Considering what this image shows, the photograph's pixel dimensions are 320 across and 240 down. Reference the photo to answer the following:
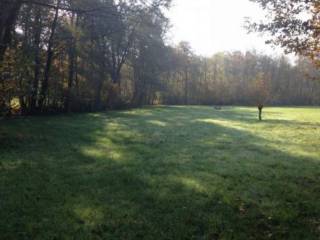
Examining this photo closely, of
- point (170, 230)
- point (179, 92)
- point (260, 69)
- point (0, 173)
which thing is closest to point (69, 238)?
point (170, 230)

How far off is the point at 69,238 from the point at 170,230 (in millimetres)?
1762

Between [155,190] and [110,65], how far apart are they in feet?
127

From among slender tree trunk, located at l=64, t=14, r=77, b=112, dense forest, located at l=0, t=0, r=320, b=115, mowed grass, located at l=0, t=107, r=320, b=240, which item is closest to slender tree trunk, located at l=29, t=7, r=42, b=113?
dense forest, located at l=0, t=0, r=320, b=115

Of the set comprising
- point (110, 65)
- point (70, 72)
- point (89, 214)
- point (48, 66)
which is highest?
point (110, 65)

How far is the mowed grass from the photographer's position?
603 cm

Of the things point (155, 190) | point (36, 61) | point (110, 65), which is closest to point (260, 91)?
point (36, 61)

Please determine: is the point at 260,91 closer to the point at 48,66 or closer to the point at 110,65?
the point at 48,66

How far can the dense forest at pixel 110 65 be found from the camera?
14.4 meters

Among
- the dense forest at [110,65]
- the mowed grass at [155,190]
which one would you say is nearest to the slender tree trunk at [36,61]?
the dense forest at [110,65]

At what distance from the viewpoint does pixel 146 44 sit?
173 ft

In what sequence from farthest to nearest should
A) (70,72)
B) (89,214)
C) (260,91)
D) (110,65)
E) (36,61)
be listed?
(110,65) → (70,72) → (260,91) → (36,61) → (89,214)

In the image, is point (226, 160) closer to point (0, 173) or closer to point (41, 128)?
point (0, 173)

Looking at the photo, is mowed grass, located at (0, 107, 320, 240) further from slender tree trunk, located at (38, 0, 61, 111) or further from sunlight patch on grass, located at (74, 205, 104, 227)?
slender tree trunk, located at (38, 0, 61, 111)

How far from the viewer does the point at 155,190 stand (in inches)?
323
